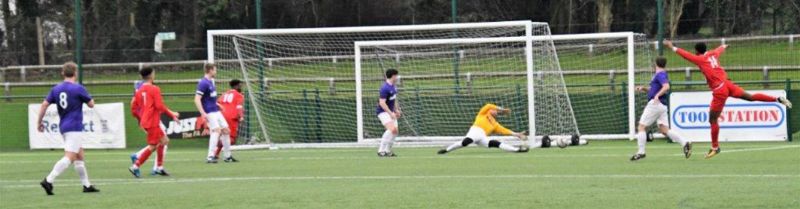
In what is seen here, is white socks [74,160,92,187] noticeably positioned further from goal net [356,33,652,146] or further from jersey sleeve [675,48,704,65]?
goal net [356,33,652,146]

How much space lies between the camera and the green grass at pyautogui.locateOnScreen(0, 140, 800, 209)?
13.4m

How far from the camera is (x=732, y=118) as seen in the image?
1054 inches

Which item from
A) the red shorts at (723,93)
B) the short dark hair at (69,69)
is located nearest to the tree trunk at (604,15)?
the red shorts at (723,93)

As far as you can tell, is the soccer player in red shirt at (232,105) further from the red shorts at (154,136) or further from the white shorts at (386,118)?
the red shorts at (154,136)

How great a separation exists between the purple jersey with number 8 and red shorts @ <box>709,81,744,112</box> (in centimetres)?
918

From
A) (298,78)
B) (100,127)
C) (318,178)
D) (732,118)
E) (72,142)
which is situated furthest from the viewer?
(298,78)

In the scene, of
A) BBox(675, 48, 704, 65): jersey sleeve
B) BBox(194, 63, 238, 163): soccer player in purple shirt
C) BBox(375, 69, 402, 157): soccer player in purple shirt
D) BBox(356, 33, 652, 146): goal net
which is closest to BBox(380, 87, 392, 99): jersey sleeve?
BBox(375, 69, 402, 157): soccer player in purple shirt

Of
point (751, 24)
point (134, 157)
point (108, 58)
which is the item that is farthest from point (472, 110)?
point (134, 157)

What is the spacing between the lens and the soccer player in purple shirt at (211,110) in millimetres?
21750

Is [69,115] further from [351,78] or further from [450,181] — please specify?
[351,78]

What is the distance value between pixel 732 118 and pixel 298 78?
9527 millimetres

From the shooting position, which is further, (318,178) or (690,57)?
(690,57)

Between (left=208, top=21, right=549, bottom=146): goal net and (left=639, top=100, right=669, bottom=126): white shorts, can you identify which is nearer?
(left=639, top=100, right=669, bottom=126): white shorts

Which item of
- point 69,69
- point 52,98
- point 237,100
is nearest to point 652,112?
point 237,100
